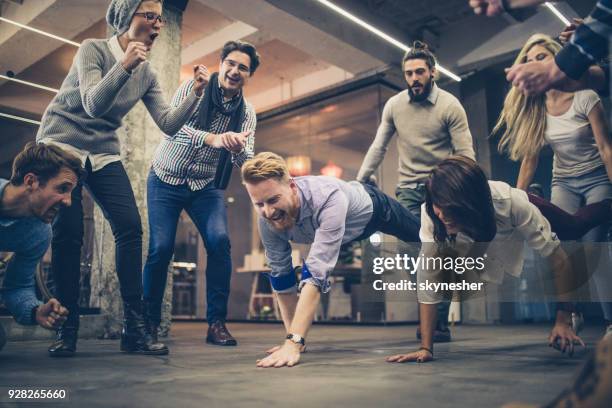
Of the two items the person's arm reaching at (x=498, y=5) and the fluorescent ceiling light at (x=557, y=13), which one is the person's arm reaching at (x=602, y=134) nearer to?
the person's arm reaching at (x=498, y=5)

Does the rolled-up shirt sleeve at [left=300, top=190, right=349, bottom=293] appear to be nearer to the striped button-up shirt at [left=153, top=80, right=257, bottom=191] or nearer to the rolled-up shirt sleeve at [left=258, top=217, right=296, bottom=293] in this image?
the rolled-up shirt sleeve at [left=258, top=217, right=296, bottom=293]

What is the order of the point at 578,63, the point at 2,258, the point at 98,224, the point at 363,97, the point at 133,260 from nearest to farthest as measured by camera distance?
the point at 578,63, the point at 133,260, the point at 2,258, the point at 98,224, the point at 363,97

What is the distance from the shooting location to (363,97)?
749cm

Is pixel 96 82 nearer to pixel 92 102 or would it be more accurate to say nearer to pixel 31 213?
pixel 92 102

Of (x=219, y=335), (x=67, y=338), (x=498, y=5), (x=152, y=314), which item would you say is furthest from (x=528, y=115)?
(x=67, y=338)

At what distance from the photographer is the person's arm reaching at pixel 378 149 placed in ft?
10.6

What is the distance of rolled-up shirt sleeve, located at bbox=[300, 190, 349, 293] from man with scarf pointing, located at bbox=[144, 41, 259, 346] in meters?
0.78

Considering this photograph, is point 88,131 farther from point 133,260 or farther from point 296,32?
point 296,32

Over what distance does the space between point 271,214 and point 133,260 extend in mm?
738

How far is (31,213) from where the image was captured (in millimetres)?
1971

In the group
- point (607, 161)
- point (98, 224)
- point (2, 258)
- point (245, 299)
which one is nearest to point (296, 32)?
point (98, 224)

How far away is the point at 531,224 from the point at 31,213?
190cm

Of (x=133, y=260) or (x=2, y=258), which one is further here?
(x=2, y=258)

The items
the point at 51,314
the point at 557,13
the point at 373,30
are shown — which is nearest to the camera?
the point at 51,314
